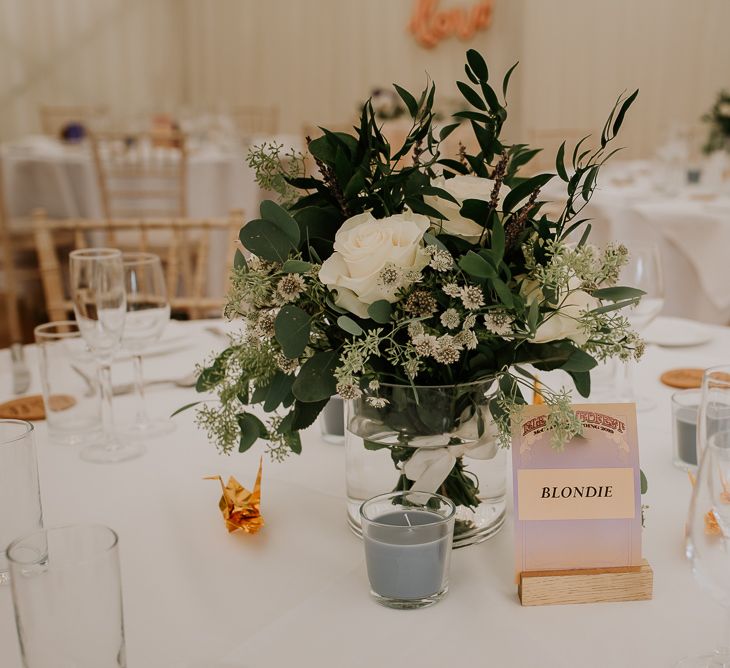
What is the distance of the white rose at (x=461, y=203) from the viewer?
0.79 metres

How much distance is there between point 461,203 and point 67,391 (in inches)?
28.7

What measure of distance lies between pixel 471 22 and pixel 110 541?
6.26 metres

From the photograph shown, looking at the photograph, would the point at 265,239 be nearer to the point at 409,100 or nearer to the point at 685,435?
the point at 409,100

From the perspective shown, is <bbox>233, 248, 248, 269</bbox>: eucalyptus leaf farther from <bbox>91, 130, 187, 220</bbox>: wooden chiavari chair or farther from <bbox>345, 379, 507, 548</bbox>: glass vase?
<bbox>91, 130, 187, 220</bbox>: wooden chiavari chair

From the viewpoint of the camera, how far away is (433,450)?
2.66 ft

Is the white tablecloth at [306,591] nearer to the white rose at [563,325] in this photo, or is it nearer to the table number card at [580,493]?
the table number card at [580,493]

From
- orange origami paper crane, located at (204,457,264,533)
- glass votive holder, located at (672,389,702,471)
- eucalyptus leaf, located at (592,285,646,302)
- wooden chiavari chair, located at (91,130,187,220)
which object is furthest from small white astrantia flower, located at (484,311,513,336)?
wooden chiavari chair, located at (91,130,187,220)

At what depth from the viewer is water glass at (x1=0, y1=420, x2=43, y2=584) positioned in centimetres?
82

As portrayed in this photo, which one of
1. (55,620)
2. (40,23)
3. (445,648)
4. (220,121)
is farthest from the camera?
(40,23)

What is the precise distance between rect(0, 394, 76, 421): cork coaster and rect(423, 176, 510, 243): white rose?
680mm

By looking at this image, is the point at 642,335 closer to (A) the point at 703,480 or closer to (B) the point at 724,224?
(A) the point at 703,480

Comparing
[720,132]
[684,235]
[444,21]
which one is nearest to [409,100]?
[684,235]

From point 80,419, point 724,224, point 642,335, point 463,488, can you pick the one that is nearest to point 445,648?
point 463,488

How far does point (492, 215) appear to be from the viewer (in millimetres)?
778
